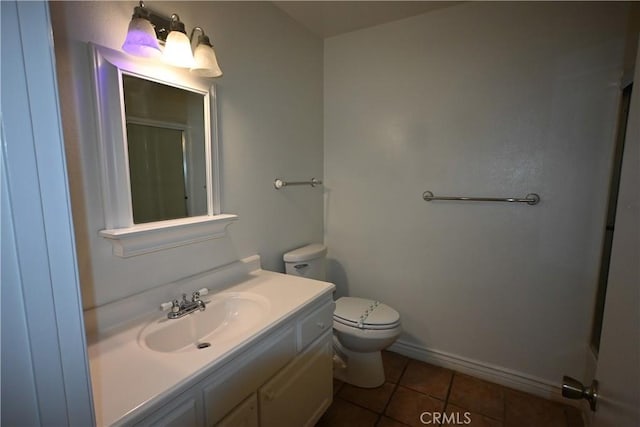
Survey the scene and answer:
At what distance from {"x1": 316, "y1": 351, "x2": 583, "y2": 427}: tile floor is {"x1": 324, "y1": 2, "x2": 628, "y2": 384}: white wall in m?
0.17

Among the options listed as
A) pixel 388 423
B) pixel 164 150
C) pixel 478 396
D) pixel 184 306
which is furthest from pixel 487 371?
pixel 164 150

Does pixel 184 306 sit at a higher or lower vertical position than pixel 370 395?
higher

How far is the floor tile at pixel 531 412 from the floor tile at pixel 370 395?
63 centimetres

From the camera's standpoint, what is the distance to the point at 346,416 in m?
1.70

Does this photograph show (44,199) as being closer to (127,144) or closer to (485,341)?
(127,144)

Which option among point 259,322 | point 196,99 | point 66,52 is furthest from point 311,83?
point 259,322

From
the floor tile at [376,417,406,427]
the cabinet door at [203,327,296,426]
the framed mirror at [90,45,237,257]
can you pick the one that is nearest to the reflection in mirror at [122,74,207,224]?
the framed mirror at [90,45,237,257]

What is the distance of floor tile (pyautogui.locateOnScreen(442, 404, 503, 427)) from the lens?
1635 mm

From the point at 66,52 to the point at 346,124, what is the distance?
63.7 inches

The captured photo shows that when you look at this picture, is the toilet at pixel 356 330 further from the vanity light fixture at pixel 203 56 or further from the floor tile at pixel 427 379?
the vanity light fixture at pixel 203 56

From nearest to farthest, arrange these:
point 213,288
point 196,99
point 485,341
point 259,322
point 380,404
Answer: point 259,322, point 196,99, point 213,288, point 380,404, point 485,341

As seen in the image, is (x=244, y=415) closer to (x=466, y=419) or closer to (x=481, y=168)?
(x=466, y=419)

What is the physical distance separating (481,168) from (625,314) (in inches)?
55.7

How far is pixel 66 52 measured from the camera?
0.95 meters
